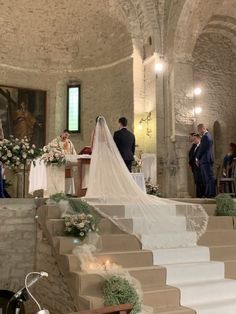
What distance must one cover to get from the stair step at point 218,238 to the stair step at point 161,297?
1597 millimetres

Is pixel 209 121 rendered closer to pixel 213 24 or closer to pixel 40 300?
pixel 213 24

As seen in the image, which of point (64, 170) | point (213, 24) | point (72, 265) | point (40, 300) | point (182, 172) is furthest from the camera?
point (213, 24)

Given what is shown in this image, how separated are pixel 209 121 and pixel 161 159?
3.24m

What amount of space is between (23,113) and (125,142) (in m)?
6.34

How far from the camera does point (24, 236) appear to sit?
6855mm

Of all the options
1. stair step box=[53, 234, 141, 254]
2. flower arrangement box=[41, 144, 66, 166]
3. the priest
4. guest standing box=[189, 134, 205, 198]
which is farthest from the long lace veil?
guest standing box=[189, 134, 205, 198]

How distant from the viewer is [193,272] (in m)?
5.38

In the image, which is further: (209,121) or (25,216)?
(209,121)

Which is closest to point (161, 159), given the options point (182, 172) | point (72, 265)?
point (182, 172)

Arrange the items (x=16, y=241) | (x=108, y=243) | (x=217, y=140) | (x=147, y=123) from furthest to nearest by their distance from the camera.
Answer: (x=217, y=140)
(x=147, y=123)
(x=16, y=241)
(x=108, y=243)

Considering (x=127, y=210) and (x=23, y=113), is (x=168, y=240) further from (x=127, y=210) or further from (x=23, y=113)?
(x=23, y=113)

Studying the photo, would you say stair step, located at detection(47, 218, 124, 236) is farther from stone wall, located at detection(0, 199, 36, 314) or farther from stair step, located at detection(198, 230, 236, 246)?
stair step, located at detection(198, 230, 236, 246)

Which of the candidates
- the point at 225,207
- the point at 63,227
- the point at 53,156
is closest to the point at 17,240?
the point at 63,227

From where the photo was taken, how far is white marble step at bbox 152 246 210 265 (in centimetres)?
550
